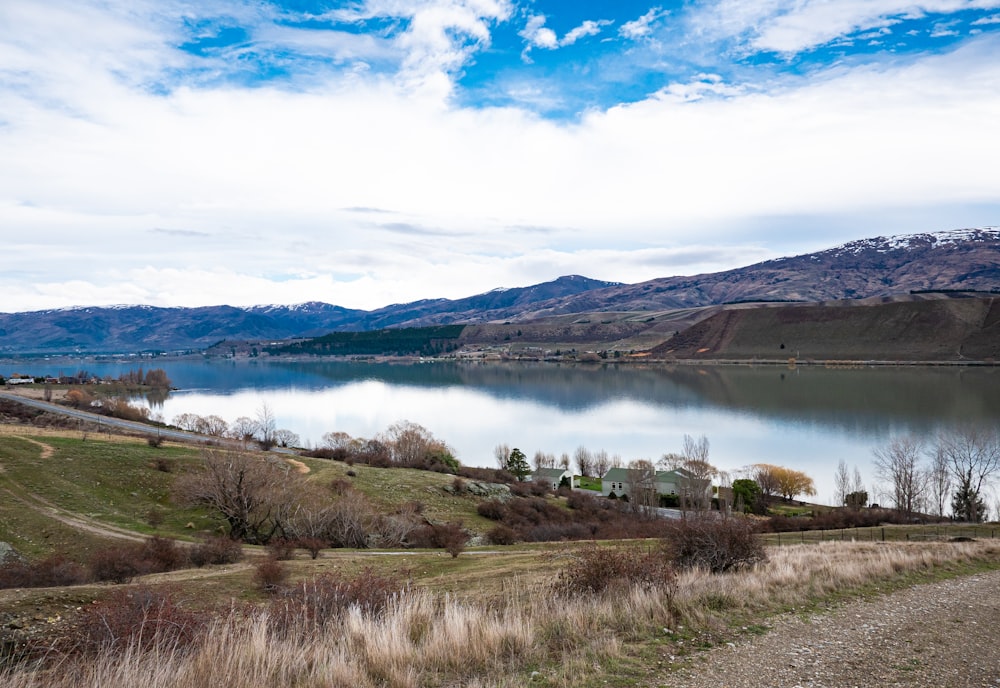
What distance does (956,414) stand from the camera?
175 ft

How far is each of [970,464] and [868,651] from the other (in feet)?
123

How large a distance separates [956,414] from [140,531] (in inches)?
2498

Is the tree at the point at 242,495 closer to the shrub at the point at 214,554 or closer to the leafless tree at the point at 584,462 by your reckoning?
the shrub at the point at 214,554

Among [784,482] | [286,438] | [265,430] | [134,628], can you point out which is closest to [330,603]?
[134,628]

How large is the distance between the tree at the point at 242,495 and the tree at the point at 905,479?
101ft

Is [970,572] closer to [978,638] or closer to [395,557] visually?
[978,638]

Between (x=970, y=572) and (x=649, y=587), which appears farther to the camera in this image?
(x=970, y=572)

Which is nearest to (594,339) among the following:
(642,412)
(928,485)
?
(642,412)

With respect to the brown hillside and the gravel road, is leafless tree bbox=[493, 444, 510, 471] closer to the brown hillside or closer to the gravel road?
the gravel road

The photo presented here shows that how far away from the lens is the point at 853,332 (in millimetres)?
131625

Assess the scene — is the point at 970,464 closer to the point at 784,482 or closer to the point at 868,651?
the point at 784,482

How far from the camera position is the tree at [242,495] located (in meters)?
20.8

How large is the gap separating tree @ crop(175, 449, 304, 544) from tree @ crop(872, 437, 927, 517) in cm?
3081

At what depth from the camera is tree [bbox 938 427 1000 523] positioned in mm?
31281
